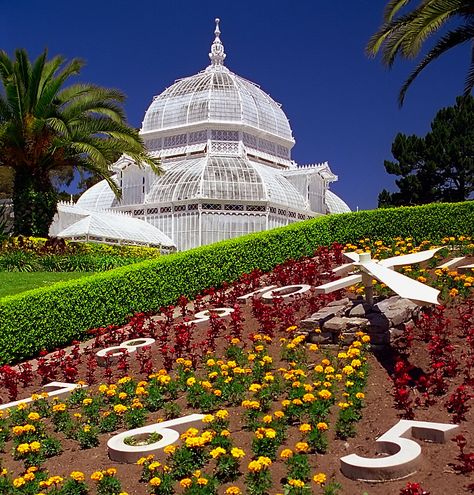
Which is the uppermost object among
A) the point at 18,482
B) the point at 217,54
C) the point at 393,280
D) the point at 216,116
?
the point at 217,54

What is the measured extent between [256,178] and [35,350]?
18.2 metres

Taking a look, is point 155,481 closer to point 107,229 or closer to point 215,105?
point 107,229

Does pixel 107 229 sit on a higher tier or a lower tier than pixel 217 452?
higher

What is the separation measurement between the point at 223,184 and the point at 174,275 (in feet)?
48.6

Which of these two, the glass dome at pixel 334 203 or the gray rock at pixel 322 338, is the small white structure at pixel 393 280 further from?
the glass dome at pixel 334 203

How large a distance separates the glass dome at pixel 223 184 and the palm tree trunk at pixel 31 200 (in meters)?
9.59

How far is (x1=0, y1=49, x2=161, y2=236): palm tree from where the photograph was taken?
16.2 metres

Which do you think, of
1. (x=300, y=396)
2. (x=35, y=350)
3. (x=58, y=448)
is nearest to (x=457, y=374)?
(x=300, y=396)

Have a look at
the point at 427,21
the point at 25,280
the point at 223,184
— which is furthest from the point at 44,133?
the point at 223,184

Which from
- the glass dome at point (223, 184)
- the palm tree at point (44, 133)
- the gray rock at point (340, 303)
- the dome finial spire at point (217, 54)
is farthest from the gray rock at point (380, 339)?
the dome finial spire at point (217, 54)

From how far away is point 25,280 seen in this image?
13.2 meters

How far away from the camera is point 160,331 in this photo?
10.2 meters

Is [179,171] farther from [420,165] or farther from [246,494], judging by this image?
[246,494]

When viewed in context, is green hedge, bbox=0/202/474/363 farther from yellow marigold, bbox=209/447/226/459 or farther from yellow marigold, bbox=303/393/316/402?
yellow marigold, bbox=209/447/226/459
